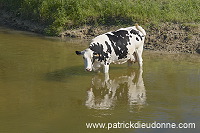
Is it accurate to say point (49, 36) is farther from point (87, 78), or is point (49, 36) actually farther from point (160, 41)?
point (87, 78)

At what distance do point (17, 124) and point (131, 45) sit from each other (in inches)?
196

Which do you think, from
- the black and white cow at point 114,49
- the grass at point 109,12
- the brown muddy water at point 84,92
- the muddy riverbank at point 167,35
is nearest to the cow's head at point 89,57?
the black and white cow at point 114,49

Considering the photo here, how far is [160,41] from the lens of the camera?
14992mm

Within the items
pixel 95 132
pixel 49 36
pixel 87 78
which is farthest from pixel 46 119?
pixel 49 36

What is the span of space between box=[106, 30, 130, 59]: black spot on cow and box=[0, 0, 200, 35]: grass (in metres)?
4.01

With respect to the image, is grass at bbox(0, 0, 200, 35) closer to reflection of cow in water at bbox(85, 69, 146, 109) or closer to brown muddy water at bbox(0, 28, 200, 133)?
brown muddy water at bbox(0, 28, 200, 133)

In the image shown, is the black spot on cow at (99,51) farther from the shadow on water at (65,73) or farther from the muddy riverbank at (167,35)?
the muddy riverbank at (167,35)

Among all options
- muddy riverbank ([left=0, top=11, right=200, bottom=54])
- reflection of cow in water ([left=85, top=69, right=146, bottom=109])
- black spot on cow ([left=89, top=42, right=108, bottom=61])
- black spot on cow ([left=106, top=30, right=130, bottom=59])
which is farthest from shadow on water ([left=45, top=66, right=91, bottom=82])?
muddy riverbank ([left=0, top=11, right=200, bottom=54])

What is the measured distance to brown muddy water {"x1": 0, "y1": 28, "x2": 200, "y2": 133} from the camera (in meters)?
8.59

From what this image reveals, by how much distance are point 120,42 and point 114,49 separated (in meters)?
0.30

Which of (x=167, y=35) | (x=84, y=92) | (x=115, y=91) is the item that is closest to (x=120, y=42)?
(x=115, y=91)

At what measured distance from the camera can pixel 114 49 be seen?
1195cm

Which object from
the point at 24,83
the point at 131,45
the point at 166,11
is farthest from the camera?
the point at 166,11

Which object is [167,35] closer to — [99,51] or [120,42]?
[120,42]
